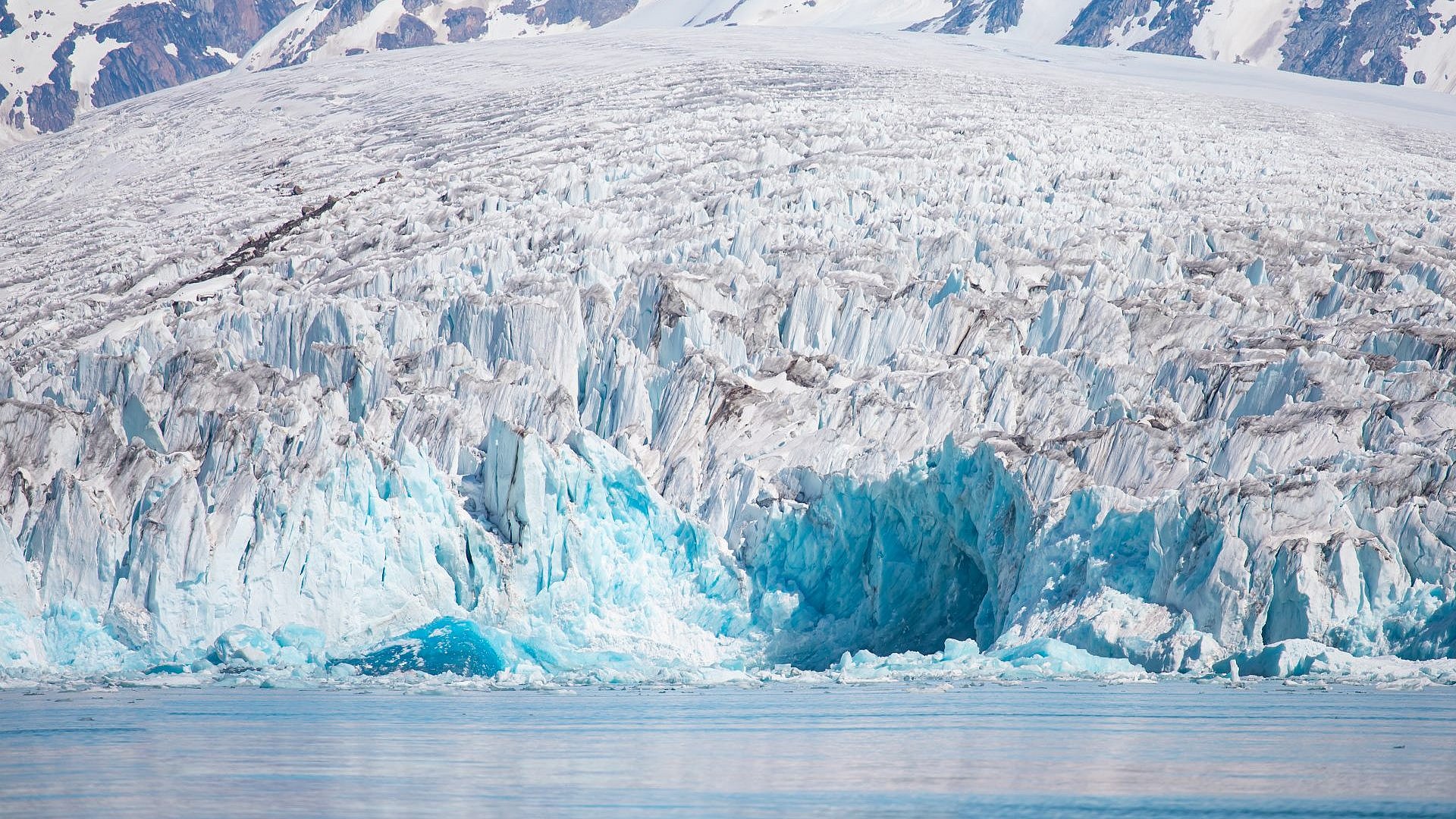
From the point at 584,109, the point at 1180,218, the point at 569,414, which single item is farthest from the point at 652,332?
the point at 584,109

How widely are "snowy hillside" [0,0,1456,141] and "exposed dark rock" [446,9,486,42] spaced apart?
14 centimetres

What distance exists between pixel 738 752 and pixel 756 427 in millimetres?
8668

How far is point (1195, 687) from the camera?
15.8 metres

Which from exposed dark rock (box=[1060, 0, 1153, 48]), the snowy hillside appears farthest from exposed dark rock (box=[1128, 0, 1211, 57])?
exposed dark rock (box=[1060, 0, 1153, 48])

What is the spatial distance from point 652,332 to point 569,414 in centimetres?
306

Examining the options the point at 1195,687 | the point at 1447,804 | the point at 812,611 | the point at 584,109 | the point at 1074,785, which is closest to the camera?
the point at 1447,804

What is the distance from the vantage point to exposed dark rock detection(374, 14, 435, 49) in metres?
149

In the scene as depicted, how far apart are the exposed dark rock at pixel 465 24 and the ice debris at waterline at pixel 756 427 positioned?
12476 centimetres

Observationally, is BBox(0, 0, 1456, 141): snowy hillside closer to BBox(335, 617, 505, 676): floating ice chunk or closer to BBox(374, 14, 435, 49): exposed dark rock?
BBox(374, 14, 435, 49): exposed dark rock

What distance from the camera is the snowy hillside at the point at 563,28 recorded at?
10338cm

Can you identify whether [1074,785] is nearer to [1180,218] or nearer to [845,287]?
[845,287]

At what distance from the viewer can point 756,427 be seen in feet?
66.5

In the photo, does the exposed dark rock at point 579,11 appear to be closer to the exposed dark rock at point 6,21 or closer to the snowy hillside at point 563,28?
the snowy hillside at point 563,28

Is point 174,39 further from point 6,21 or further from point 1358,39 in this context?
point 1358,39
